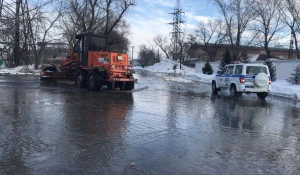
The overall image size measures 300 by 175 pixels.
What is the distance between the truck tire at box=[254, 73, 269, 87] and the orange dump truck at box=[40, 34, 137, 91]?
695 centimetres

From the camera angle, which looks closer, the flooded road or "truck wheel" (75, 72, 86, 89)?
the flooded road

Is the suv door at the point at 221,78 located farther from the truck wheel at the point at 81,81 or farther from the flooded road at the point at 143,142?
the flooded road at the point at 143,142

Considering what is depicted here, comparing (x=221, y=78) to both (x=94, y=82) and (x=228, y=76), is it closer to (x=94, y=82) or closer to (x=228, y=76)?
(x=228, y=76)

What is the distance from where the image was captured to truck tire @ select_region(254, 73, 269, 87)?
18203 millimetres

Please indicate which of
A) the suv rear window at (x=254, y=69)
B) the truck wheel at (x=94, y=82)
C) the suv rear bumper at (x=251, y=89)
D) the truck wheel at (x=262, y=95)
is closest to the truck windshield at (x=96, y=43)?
the truck wheel at (x=94, y=82)

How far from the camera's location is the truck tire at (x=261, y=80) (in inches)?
717

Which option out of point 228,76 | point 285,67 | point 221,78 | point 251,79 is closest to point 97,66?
point 221,78

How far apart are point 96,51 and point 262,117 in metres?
12.6

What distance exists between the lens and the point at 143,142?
7.35 metres

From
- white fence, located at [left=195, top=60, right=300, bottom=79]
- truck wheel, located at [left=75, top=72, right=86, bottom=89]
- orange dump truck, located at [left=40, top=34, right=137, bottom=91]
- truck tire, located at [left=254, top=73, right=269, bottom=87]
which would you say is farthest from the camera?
white fence, located at [left=195, top=60, right=300, bottom=79]

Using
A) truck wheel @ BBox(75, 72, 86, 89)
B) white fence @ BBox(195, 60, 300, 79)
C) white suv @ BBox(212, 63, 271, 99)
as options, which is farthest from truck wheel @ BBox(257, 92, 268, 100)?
white fence @ BBox(195, 60, 300, 79)

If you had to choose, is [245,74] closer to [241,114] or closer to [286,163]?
[241,114]

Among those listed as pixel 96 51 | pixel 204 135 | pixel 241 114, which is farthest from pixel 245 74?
pixel 204 135

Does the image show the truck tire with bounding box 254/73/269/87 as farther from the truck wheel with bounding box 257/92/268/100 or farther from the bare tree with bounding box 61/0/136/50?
the bare tree with bounding box 61/0/136/50
